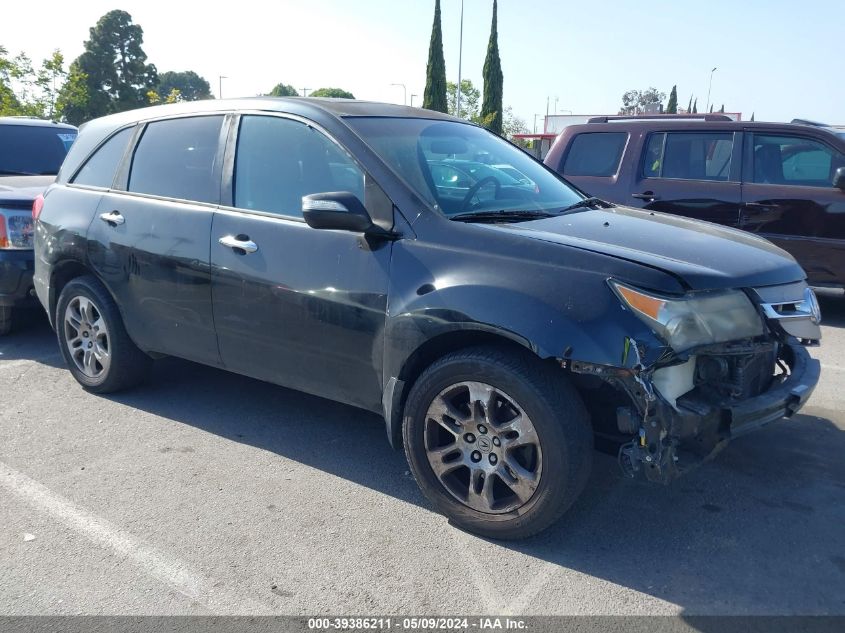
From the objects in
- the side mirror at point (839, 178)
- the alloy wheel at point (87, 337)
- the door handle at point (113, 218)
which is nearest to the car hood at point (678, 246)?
the door handle at point (113, 218)

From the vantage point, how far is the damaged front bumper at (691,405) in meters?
2.83

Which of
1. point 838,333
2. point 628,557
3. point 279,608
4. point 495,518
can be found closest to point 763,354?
point 628,557

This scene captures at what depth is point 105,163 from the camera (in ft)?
16.0

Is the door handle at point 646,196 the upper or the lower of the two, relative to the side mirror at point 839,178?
lower

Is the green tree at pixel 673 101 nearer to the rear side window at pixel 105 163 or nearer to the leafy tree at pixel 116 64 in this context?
the leafy tree at pixel 116 64

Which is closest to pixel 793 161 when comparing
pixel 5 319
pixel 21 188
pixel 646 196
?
pixel 646 196

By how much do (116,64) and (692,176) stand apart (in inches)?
2297

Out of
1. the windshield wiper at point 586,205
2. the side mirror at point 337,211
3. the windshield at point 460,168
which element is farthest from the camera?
the windshield wiper at point 586,205

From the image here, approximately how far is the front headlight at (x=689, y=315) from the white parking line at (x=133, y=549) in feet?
5.86

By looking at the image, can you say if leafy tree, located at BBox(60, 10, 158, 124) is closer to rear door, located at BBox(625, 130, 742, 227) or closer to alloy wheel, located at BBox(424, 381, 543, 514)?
rear door, located at BBox(625, 130, 742, 227)

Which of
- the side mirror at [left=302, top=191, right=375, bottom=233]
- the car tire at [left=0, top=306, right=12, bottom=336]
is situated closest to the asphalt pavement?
the side mirror at [left=302, top=191, right=375, bottom=233]

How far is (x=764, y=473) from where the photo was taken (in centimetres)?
382

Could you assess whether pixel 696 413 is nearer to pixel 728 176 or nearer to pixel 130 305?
pixel 130 305

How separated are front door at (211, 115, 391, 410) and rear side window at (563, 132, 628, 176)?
4659 mm
